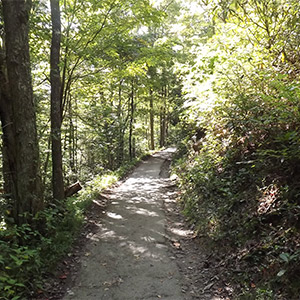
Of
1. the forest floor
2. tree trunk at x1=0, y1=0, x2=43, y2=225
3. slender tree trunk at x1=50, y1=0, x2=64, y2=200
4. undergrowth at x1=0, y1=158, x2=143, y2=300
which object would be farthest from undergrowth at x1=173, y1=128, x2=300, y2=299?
slender tree trunk at x1=50, y1=0, x2=64, y2=200

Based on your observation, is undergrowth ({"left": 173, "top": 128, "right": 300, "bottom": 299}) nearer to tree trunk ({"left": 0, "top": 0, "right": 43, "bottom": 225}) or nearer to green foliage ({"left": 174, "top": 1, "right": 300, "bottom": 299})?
green foliage ({"left": 174, "top": 1, "right": 300, "bottom": 299})

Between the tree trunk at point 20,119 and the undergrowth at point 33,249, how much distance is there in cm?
31

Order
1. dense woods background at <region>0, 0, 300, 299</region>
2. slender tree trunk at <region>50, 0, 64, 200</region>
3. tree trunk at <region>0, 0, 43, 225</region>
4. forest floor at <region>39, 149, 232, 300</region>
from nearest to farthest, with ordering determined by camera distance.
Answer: dense woods background at <region>0, 0, 300, 299</region> < forest floor at <region>39, 149, 232, 300</region> < tree trunk at <region>0, 0, 43, 225</region> < slender tree trunk at <region>50, 0, 64, 200</region>

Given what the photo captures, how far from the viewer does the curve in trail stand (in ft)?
13.0

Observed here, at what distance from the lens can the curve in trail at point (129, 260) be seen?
397cm

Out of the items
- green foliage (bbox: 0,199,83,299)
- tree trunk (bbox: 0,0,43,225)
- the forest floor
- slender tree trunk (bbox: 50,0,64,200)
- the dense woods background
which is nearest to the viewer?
green foliage (bbox: 0,199,83,299)

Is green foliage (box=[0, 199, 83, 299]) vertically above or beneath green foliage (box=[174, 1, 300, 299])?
beneath

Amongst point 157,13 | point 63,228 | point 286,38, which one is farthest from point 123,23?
point 63,228

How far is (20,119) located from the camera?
4.55 metres

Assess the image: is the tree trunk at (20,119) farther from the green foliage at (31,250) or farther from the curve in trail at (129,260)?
the curve in trail at (129,260)

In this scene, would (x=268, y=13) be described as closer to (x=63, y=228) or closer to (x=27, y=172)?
(x=27, y=172)

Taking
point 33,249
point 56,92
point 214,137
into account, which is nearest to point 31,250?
point 33,249

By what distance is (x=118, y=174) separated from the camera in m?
13.1

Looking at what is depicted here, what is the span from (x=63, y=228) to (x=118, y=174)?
731 cm
